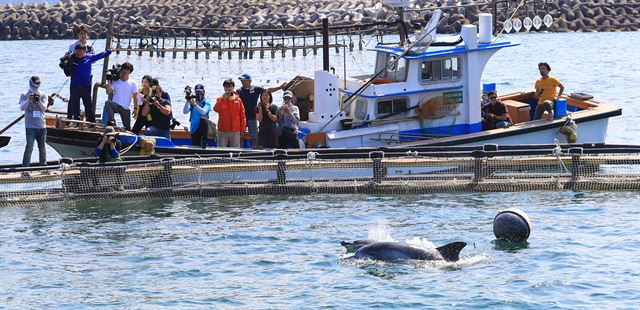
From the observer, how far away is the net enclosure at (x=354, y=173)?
20.9 meters

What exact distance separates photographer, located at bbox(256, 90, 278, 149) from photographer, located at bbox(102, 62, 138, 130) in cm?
226

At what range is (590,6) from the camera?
67375 millimetres

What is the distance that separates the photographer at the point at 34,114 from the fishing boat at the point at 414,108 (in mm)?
876

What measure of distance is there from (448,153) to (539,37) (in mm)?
46930

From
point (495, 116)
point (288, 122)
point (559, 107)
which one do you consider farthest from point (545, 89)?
point (288, 122)

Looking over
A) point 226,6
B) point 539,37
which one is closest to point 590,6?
point 539,37

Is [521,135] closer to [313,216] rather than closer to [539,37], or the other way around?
[313,216]

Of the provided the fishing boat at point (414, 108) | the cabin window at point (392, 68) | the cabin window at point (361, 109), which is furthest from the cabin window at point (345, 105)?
the cabin window at point (392, 68)

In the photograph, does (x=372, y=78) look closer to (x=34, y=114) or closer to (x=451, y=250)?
(x=34, y=114)

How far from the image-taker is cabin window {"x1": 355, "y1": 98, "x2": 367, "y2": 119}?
22828 millimetres

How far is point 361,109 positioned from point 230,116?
246 cm

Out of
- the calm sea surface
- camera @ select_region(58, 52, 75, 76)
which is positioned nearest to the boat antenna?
the calm sea surface

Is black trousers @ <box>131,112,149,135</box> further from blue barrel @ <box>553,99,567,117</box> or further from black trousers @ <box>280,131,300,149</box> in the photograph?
blue barrel @ <box>553,99,567,117</box>

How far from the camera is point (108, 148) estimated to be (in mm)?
20891
